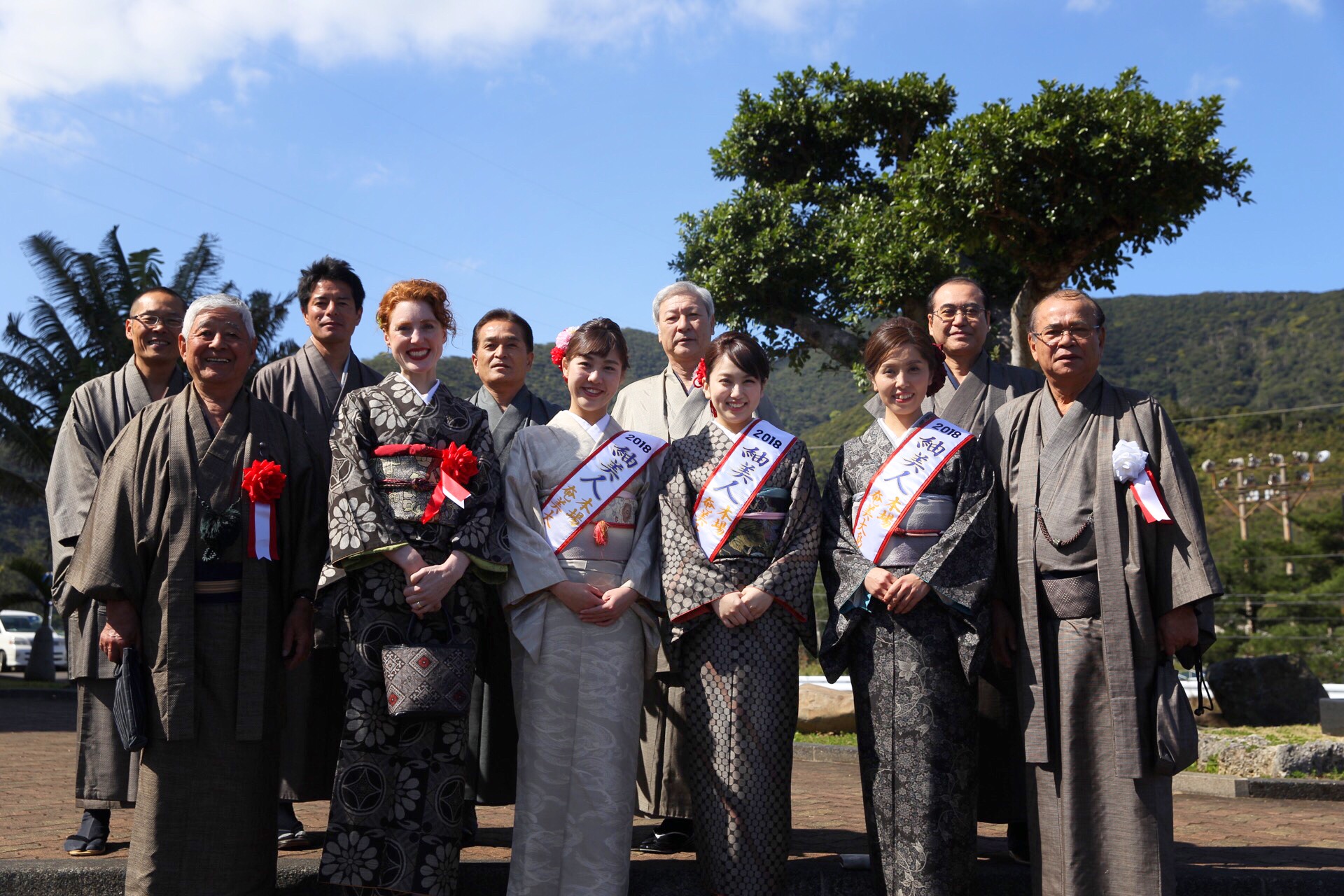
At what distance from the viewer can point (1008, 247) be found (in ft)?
36.8

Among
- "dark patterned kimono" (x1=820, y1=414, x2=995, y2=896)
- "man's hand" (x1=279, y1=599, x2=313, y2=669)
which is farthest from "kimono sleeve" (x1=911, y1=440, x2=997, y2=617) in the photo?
"man's hand" (x1=279, y1=599, x2=313, y2=669)

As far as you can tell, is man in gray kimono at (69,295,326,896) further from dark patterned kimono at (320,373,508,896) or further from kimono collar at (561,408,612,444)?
kimono collar at (561,408,612,444)

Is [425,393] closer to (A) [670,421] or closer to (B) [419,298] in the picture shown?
(B) [419,298]

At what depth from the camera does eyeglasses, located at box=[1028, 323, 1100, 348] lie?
12.7 feet

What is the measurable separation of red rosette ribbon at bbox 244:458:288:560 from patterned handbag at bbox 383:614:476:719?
1.83 ft

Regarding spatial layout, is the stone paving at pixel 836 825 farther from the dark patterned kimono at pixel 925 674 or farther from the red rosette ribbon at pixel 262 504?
the red rosette ribbon at pixel 262 504

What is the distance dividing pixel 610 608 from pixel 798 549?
71 centimetres

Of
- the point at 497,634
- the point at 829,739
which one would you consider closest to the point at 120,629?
the point at 497,634

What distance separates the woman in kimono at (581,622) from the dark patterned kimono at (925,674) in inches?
28.9

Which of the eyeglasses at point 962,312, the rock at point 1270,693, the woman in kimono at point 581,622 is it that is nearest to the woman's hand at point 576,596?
the woman in kimono at point 581,622

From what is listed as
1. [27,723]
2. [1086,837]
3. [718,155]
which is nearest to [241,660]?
[1086,837]

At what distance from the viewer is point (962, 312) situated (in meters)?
4.61

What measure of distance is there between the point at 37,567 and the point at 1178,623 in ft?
71.0

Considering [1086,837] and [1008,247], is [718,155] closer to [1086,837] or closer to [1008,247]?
[1008,247]
